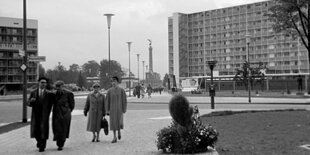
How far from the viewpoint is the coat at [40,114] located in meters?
9.79

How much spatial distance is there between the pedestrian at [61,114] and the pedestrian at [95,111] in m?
1.14

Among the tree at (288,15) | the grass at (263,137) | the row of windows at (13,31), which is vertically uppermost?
the row of windows at (13,31)

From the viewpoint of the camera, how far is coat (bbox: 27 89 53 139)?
979cm

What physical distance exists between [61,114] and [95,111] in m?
1.49

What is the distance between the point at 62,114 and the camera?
1015cm

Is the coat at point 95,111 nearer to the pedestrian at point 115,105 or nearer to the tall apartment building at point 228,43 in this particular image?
the pedestrian at point 115,105

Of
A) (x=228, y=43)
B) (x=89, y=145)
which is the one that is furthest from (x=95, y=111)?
(x=228, y=43)

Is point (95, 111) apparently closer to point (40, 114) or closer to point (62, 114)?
point (62, 114)

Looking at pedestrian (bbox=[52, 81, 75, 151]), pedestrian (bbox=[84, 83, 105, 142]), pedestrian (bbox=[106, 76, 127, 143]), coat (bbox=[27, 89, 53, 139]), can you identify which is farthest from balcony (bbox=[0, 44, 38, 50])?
coat (bbox=[27, 89, 53, 139])

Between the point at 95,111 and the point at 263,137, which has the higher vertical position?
the point at 95,111

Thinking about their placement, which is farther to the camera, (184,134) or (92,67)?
(92,67)

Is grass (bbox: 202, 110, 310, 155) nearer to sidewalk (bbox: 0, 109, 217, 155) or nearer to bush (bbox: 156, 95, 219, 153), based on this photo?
bush (bbox: 156, 95, 219, 153)

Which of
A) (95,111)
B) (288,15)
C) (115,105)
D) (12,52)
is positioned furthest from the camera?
(12,52)

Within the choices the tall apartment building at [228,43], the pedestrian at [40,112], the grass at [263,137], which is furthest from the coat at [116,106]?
the tall apartment building at [228,43]
